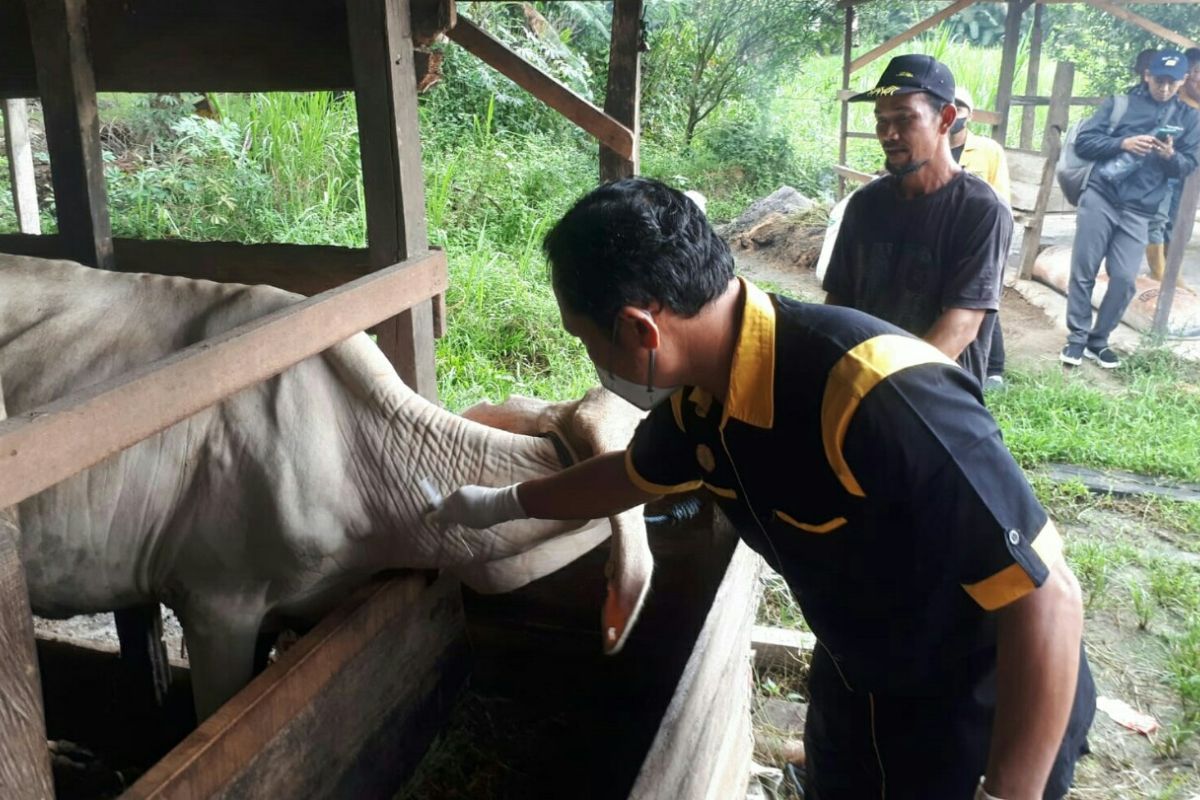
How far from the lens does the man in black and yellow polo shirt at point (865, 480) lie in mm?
1383

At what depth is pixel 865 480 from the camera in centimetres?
144

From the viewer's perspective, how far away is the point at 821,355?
148 cm

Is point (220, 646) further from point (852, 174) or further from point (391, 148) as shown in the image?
point (852, 174)

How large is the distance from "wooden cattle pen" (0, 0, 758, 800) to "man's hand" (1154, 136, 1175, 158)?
5757 mm

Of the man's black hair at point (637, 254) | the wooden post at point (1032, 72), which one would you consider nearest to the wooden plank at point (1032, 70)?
the wooden post at point (1032, 72)

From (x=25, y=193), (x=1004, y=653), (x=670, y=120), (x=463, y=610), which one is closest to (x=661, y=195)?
(x=1004, y=653)

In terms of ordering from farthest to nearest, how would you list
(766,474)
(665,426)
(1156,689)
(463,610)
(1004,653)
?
(1156,689)
(463,610)
(665,426)
(766,474)
(1004,653)

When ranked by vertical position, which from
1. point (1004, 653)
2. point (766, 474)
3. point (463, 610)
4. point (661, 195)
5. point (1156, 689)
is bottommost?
point (1156, 689)

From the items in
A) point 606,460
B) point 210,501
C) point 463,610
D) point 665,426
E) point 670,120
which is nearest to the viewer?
point 665,426

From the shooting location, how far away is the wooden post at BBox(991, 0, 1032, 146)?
385 inches

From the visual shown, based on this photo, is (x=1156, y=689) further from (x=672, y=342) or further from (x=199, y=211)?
(x=199, y=211)

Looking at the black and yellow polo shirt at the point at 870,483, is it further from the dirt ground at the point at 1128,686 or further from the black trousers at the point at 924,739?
the dirt ground at the point at 1128,686

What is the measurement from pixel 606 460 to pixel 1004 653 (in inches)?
34.1

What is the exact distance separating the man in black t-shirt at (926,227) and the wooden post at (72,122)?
2531mm
